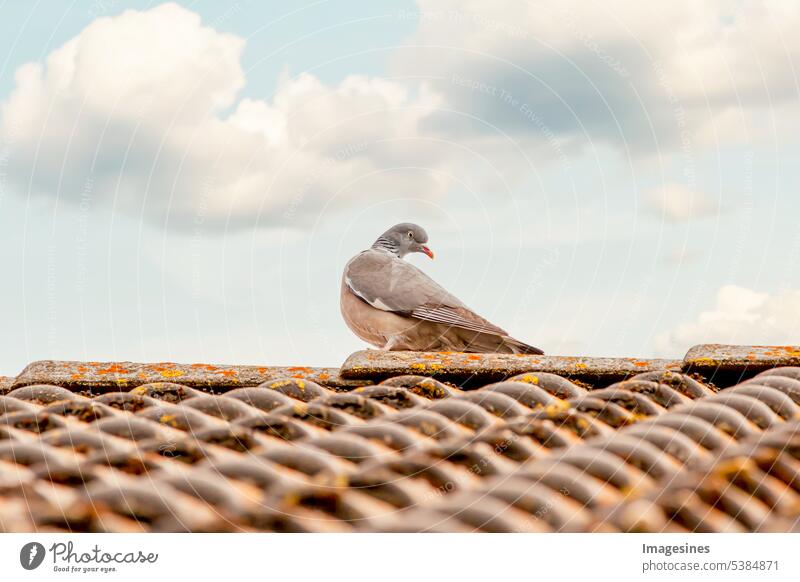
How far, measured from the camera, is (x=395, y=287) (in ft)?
30.4

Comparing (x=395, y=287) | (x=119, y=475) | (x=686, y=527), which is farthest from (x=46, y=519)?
(x=395, y=287)

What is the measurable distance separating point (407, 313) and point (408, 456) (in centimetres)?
587

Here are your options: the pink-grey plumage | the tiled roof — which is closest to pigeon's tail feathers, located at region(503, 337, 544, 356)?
the pink-grey plumage

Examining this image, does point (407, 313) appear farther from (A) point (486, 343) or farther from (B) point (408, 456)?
(B) point (408, 456)

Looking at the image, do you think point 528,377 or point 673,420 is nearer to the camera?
point 673,420

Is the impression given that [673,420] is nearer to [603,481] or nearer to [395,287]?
[603,481]

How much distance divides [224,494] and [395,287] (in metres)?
6.54

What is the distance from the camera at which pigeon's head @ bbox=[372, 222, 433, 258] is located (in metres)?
11.2

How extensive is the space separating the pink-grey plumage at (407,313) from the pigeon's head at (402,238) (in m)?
1.13

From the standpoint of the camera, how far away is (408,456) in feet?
10.3
